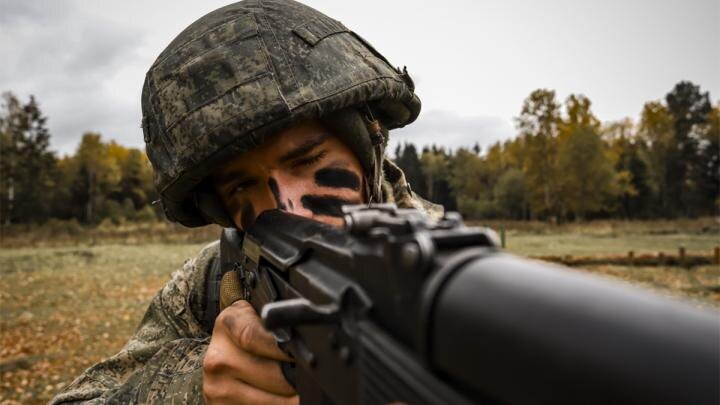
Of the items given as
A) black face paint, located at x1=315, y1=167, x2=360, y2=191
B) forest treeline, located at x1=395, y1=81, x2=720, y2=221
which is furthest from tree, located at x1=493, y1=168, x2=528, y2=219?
black face paint, located at x1=315, y1=167, x2=360, y2=191

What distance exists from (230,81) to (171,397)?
1654 millimetres

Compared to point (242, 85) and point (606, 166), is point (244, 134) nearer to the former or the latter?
point (242, 85)

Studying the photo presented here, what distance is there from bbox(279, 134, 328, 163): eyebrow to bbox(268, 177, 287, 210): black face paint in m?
0.12

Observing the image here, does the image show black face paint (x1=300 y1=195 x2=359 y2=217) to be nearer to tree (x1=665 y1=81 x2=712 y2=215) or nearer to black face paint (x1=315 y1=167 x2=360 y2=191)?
black face paint (x1=315 y1=167 x2=360 y2=191)

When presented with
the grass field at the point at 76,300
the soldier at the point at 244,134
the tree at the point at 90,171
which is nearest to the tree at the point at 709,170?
the grass field at the point at 76,300

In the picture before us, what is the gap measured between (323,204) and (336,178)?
174mm

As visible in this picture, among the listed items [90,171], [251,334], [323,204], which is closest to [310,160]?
[323,204]

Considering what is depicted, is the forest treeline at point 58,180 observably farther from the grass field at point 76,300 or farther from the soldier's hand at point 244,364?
the soldier's hand at point 244,364

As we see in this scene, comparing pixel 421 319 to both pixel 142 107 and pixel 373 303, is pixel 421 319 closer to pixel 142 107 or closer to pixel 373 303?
pixel 373 303

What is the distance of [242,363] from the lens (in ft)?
5.95

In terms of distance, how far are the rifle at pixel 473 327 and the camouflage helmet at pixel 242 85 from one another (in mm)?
1419

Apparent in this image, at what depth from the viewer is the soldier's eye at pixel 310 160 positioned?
2.62 meters

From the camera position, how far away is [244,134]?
2580 mm

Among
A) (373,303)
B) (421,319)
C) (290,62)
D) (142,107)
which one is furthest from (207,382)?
(142,107)
